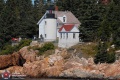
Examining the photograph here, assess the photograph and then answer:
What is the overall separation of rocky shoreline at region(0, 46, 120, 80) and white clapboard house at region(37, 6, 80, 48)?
18.5 ft

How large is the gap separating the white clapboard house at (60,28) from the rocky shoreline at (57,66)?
223 inches

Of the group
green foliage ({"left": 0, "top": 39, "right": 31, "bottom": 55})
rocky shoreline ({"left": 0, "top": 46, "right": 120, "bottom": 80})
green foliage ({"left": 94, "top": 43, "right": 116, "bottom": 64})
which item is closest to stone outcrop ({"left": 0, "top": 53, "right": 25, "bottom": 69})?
rocky shoreline ({"left": 0, "top": 46, "right": 120, "bottom": 80})

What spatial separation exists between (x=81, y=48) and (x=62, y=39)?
649cm

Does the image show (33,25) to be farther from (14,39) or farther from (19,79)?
(19,79)

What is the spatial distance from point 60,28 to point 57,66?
46.3ft

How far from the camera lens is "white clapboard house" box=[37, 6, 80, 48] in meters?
84.0

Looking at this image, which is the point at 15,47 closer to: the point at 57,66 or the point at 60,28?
the point at 60,28

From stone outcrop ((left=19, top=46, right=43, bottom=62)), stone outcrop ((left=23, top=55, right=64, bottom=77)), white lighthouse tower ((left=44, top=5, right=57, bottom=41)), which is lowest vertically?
stone outcrop ((left=23, top=55, right=64, bottom=77))

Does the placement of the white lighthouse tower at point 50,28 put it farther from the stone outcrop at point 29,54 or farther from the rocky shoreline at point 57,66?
the stone outcrop at point 29,54

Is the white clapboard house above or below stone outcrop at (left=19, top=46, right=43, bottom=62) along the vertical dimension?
above

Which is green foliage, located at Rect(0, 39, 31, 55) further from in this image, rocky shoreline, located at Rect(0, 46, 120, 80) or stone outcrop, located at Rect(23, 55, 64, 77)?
stone outcrop, located at Rect(23, 55, 64, 77)

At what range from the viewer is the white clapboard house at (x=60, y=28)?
84019 millimetres

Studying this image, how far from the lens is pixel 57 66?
7462 cm

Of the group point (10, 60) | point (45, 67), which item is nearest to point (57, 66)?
point (45, 67)
